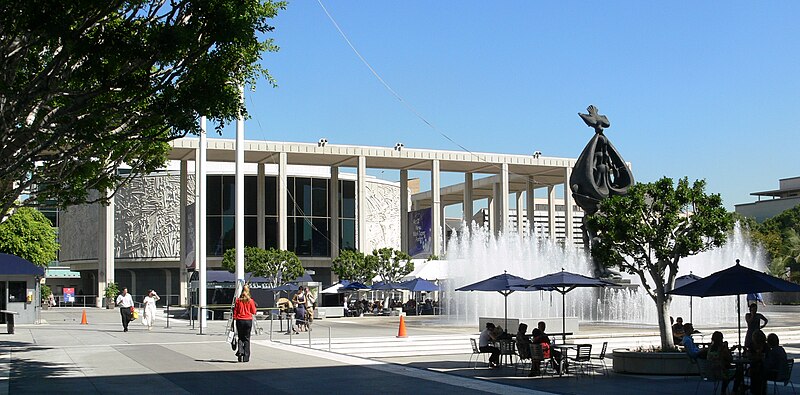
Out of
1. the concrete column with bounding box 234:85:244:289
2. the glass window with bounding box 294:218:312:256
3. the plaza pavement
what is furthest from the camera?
the glass window with bounding box 294:218:312:256

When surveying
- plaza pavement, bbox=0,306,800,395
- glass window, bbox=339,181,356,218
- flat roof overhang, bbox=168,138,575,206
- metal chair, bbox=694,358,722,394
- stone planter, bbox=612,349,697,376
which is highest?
flat roof overhang, bbox=168,138,575,206

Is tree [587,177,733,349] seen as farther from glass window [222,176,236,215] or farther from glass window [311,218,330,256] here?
glass window [311,218,330,256]

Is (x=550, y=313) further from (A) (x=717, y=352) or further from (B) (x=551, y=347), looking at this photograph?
(A) (x=717, y=352)

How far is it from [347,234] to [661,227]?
68778mm

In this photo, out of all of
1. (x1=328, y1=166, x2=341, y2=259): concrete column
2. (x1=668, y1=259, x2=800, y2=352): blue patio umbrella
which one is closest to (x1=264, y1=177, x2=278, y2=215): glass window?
(x1=328, y1=166, x2=341, y2=259): concrete column

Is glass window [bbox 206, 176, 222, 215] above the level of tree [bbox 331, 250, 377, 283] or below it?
above

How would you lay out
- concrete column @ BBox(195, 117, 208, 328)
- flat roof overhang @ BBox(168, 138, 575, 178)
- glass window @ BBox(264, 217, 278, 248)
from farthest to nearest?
1. glass window @ BBox(264, 217, 278, 248)
2. flat roof overhang @ BBox(168, 138, 575, 178)
3. concrete column @ BBox(195, 117, 208, 328)

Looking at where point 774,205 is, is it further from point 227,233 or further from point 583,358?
point 583,358

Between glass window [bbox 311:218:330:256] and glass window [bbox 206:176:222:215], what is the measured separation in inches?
336

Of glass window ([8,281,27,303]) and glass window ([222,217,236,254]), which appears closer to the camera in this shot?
glass window ([8,281,27,303])

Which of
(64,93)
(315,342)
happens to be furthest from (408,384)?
(315,342)

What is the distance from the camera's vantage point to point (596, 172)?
126 feet

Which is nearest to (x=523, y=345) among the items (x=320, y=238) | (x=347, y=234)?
(x=320, y=238)

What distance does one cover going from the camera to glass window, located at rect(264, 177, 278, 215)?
83.5m
